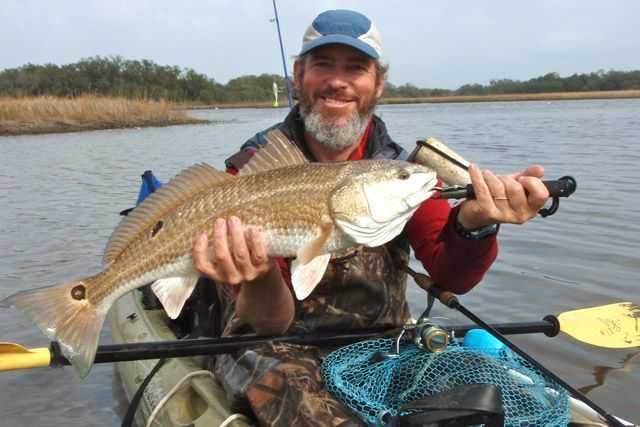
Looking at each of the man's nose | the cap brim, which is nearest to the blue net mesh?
the man's nose

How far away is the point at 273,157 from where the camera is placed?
2.96 metres

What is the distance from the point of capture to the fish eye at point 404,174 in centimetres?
276

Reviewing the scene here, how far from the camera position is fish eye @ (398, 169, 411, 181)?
2755mm

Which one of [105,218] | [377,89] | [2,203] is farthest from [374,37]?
[2,203]

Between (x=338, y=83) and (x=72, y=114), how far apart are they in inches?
1434

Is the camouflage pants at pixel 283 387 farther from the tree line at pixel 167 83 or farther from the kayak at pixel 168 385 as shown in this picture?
the tree line at pixel 167 83

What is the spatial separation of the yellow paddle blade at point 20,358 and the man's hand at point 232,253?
1.14 metres

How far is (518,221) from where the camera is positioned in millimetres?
2740

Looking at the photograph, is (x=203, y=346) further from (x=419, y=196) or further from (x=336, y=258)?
(x=419, y=196)

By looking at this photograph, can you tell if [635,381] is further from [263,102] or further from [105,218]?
[263,102]

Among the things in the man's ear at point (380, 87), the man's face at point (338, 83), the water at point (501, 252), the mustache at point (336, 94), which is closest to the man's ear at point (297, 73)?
the man's face at point (338, 83)

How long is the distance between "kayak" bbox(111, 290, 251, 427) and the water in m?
0.86

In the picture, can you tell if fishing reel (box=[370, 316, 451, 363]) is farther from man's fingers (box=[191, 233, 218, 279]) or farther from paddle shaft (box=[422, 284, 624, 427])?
man's fingers (box=[191, 233, 218, 279])

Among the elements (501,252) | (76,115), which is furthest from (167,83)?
(501,252)
